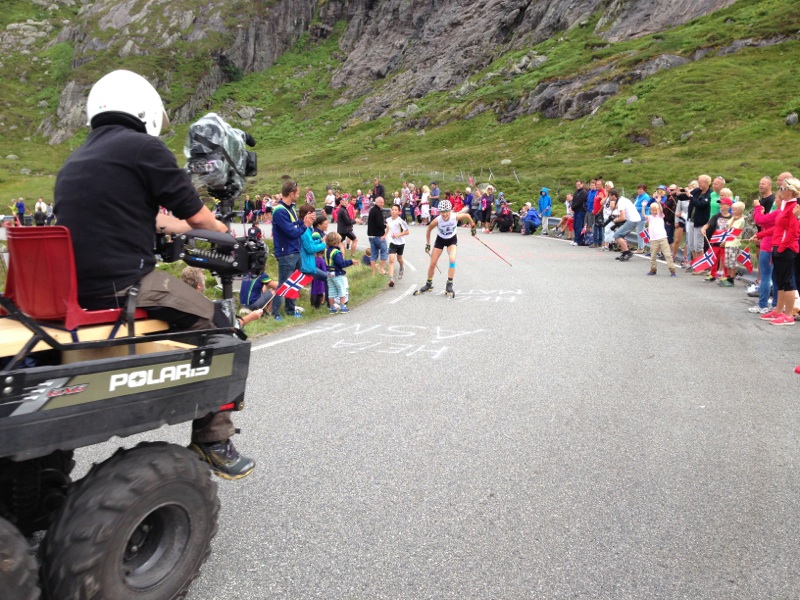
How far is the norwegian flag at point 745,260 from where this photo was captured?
45.9 ft

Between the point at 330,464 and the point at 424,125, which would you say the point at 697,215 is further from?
the point at 424,125

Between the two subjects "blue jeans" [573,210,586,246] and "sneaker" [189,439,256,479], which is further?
"blue jeans" [573,210,586,246]

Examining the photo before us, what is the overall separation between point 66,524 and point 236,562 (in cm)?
109

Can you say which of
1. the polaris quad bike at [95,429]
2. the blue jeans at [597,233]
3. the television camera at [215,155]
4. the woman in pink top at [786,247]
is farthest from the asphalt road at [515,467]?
the blue jeans at [597,233]

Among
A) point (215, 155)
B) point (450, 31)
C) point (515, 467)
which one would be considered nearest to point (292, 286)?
point (515, 467)

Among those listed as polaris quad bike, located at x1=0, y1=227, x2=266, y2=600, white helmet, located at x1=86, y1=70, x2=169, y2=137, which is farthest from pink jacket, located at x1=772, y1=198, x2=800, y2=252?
white helmet, located at x1=86, y1=70, x2=169, y2=137

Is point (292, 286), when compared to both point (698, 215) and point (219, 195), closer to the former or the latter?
point (219, 195)

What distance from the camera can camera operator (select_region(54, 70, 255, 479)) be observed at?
2.85 meters

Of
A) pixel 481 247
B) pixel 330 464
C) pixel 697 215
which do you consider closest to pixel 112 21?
pixel 481 247

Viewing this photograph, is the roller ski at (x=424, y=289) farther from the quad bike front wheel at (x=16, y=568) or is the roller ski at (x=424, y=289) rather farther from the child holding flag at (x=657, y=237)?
the quad bike front wheel at (x=16, y=568)

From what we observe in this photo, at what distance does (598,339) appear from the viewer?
8.74 m

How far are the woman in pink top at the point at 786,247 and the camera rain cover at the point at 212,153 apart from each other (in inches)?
332

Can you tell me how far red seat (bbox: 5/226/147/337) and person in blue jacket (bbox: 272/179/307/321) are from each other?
7.28 m

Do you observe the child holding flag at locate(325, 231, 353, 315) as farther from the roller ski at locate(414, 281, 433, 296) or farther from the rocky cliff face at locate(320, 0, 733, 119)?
the rocky cliff face at locate(320, 0, 733, 119)
